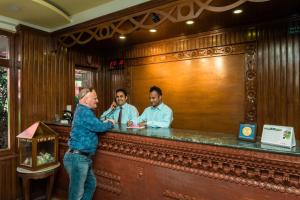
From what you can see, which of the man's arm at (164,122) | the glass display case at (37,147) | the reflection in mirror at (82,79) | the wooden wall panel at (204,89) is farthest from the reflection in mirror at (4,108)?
the wooden wall panel at (204,89)

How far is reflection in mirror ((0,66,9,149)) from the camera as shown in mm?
3180

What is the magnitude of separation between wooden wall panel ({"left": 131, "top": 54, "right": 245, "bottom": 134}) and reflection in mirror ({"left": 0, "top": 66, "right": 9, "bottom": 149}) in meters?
2.22

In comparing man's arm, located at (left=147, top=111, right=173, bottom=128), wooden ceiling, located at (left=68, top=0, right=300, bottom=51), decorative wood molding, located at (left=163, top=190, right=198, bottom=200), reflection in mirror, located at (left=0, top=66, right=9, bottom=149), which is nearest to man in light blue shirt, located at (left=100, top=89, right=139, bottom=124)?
man's arm, located at (left=147, top=111, right=173, bottom=128)

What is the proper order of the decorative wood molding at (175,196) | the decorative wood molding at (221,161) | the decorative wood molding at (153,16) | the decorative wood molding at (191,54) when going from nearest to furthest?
the decorative wood molding at (221,161) < the decorative wood molding at (175,196) < the decorative wood molding at (153,16) < the decorative wood molding at (191,54)

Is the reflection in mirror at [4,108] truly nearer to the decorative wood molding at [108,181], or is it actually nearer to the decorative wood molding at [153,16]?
the decorative wood molding at [153,16]

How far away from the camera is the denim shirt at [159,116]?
9.00ft

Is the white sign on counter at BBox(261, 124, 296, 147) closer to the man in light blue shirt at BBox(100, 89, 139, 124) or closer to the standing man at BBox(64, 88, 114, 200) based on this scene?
the standing man at BBox(64, 88, 114, 200)

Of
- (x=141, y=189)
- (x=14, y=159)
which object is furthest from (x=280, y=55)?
(x=14, y=159)

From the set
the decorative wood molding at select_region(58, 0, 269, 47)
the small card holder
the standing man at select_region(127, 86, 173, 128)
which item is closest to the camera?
the small card holder

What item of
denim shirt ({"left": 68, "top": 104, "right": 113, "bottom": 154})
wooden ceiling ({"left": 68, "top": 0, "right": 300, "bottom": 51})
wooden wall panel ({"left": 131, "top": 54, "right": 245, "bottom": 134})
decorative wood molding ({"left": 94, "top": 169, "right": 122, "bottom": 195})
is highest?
wooden ceiling ({"left": 68, "top": 0, "right": 300, "bottom": 51})

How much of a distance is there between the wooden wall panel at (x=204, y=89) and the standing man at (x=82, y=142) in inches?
69.8

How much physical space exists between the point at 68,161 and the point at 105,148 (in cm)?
40

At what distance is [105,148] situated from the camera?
2488 mm

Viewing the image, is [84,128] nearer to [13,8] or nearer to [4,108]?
[4,108]
